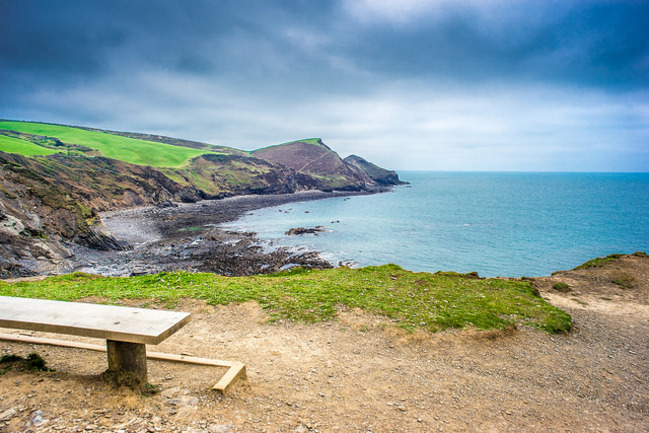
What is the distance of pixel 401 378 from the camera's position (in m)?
6.65

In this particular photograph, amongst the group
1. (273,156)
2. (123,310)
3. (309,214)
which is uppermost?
(273,156)

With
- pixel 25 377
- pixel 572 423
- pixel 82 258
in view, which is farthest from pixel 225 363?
pixel 82 258

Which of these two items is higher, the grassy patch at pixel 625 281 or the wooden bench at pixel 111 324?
the wooden bench at pixel 111 324

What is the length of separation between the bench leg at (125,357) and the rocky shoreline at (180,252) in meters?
24.8

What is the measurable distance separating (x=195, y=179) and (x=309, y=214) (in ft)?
140

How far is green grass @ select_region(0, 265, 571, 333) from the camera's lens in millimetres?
9586

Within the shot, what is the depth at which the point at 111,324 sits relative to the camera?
4.91 meters

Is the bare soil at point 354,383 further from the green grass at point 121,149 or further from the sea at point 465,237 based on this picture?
the green grass at point 121,149

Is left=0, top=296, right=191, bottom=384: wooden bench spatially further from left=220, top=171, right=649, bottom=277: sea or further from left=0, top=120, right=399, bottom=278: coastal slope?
left=220, top=171, right=649, bottom=277: sea

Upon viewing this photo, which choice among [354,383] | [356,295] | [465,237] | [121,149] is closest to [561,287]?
[356,295]

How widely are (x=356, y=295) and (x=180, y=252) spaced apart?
1143 inches

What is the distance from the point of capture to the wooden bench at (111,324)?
473cm

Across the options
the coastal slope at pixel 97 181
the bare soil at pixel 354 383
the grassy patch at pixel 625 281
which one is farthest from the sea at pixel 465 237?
the bare soil at pixel 354 383

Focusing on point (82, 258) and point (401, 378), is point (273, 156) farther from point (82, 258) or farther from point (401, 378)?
point (401, 378)
